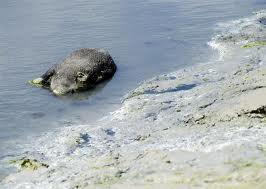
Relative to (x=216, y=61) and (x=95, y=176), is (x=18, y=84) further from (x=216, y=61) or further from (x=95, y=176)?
(x=95, y=176)

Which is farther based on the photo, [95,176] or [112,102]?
[112,102]

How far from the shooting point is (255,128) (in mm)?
7383

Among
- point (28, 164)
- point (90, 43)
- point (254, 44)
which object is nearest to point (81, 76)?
point (90, 43)

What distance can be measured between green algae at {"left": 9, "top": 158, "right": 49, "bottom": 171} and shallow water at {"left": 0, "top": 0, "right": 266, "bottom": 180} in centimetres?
51

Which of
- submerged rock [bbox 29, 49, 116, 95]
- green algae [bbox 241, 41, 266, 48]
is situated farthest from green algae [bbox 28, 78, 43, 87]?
green algae [bbox 241, 41, 266, 48]

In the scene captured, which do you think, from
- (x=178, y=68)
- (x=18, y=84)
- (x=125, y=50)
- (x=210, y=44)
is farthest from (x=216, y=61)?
(x=18, y=84)

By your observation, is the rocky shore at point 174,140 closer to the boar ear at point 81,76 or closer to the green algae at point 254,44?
the green algae at point 254,44

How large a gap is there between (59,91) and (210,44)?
556 cm

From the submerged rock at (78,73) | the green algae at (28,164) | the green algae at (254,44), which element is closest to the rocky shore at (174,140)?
the green algae at (28,164)

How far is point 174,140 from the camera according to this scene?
7.90 metres

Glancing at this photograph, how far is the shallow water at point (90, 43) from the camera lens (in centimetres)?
1134

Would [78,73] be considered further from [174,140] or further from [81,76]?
[174,140]

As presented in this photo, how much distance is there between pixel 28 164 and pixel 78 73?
4935mm

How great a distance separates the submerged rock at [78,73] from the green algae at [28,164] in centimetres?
394
